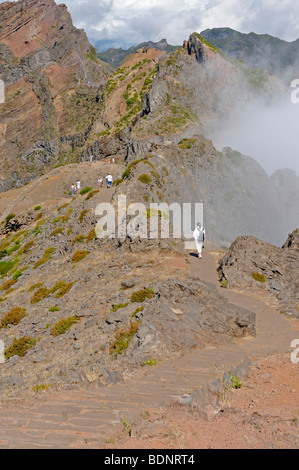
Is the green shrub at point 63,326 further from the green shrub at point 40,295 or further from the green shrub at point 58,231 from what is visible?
the green shrub at point 58,231

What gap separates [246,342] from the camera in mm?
13203

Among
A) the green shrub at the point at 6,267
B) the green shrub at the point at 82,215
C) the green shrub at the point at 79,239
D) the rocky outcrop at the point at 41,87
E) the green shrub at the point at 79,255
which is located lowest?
the green shrub at the point at 6,267

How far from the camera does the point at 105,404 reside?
330 inches

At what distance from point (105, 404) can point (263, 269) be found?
47.2 feet

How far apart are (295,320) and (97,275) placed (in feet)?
36.3

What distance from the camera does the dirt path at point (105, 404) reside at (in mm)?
7118

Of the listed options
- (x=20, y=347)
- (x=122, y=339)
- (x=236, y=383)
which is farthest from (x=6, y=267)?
(x=236, y=383)

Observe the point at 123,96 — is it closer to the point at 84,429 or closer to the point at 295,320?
the point at 295,320

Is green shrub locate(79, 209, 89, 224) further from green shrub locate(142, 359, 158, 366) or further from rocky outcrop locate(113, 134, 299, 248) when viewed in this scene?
green shrub locate(142, 359, 158, 366)

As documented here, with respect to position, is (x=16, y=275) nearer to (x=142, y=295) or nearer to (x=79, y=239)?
(x=79, y=239)

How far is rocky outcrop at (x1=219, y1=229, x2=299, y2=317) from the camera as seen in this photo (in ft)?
62.8

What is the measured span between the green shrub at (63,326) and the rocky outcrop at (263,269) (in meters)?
8.43

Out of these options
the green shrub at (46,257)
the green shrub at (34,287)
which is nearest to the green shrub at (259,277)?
the green shrub at (34,287)

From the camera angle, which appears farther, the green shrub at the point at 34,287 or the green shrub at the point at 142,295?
the green shrub at the point at 34,287
